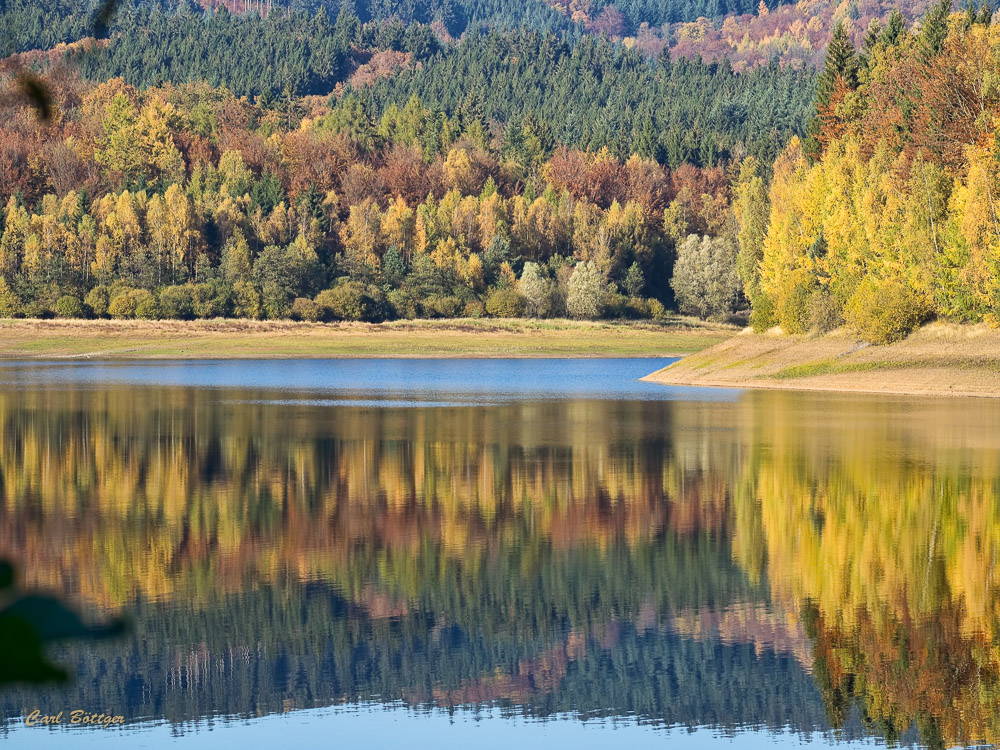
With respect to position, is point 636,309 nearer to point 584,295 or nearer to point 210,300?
point 584,295

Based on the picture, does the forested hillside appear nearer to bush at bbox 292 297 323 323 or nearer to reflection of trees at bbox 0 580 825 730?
reflection of trees at bbox 0 580 825 730

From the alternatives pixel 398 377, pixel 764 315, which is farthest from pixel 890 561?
pixel 398 377

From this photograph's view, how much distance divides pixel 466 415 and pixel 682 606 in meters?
25.2

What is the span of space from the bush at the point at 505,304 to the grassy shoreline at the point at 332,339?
5174 millimetres

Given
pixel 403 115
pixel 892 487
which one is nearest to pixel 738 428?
pixel 892 487

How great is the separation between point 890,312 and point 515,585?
39.4 meters

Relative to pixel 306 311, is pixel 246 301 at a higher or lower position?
higher

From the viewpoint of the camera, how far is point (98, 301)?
103 meters

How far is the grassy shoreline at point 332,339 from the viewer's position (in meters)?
89.4

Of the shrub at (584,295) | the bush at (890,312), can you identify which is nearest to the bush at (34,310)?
the shrub at (584,295)

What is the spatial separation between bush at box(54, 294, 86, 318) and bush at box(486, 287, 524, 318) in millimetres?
31215

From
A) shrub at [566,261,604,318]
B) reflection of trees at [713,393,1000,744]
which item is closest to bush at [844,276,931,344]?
reflection of trees at [713,393,1000,744]

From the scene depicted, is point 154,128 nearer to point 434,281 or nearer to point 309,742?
point 434,281

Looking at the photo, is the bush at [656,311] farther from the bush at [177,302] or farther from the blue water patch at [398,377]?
the bush at [177,302]
